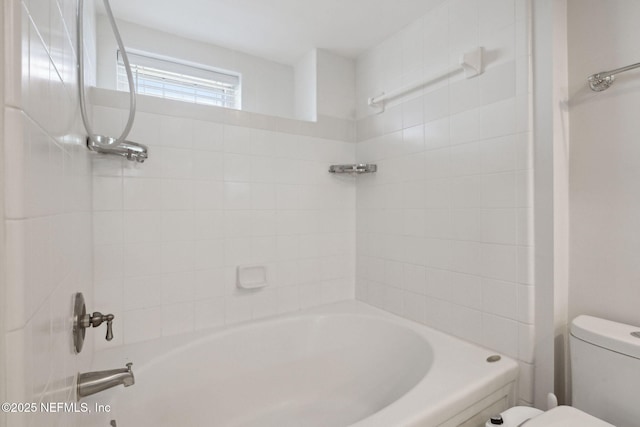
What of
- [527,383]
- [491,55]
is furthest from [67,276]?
[491,55]

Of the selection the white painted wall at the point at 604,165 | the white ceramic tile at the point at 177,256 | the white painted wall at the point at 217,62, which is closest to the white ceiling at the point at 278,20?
the white painted wall at the point at 217,62

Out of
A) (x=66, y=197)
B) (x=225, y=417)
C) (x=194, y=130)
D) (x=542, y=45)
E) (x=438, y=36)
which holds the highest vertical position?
(x=438, y=36)

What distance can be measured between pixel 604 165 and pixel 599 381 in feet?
2.62

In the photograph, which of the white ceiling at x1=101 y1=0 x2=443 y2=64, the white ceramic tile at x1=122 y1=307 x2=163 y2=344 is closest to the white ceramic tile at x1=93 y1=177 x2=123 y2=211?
the white ceramic tile at x1=122 y1=307 x2=163 y2=344

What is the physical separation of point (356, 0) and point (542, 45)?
2.98 feet

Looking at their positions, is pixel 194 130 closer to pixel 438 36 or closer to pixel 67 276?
pixel 67 276

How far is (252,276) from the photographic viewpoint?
1.84 meters

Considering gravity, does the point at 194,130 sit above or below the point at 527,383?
above

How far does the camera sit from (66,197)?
2.51 feet

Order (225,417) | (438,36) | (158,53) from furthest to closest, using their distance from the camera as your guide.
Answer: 1. (158,53)
2. (438,36)
3. (225,417)

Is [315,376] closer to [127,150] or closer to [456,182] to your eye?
[456,182]

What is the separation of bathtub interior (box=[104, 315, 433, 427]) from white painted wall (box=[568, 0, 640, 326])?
76 cm

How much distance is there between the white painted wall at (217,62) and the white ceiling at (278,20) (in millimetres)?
49

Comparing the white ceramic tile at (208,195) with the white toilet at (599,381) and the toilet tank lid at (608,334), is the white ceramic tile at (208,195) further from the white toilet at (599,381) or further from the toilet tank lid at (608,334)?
the toilet tank lid at (608,334)
